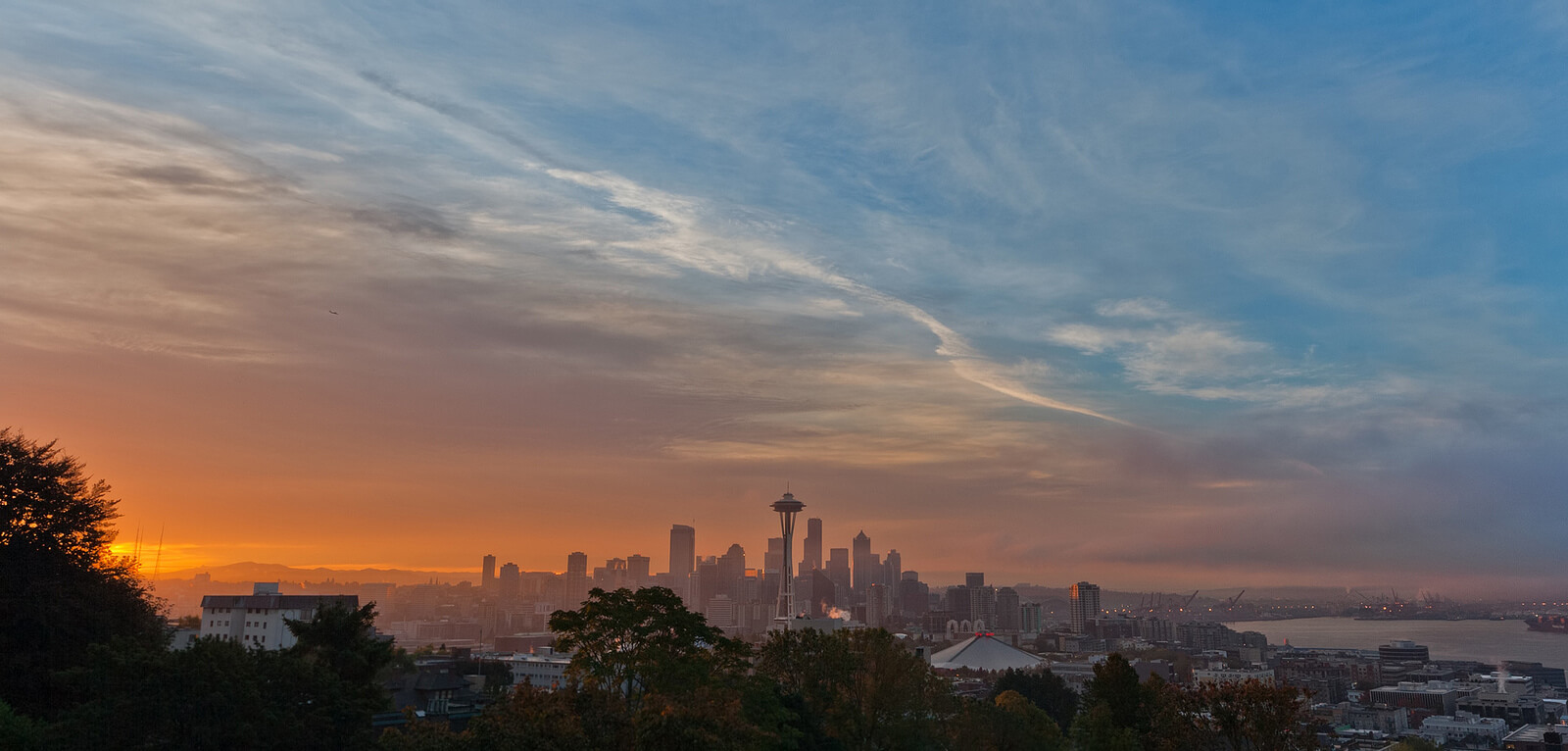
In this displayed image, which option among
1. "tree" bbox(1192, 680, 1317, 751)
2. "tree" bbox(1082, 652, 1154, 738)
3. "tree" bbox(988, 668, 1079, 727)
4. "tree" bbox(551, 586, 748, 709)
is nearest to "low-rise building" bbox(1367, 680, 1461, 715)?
"tree" bbox(988, 668, 1079, 727)

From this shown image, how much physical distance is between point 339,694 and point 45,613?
1474cm

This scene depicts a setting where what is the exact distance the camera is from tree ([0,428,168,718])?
96.8 feet

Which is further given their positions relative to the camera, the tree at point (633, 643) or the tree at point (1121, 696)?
the tree at point (1121, 696)

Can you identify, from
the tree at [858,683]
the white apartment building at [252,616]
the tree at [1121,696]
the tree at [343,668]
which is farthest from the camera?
the white apartment building at [252,616]

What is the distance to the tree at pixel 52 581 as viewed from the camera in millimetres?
29500

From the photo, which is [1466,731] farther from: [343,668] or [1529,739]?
[343,668]

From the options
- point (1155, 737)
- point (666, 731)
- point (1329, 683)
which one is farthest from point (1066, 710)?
point (1329, 683)

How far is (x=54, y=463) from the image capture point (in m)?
33.8

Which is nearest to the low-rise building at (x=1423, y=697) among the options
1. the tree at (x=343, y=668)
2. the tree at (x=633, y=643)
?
the tree at (x=633, y=643)

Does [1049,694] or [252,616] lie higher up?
[252,616]

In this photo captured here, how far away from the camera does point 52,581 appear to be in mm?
31172

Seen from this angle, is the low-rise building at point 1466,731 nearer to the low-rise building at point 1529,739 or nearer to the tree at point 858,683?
the low-rise building at point 1529,739

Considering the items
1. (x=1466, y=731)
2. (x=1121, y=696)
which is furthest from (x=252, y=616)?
(x=1466, y=731)

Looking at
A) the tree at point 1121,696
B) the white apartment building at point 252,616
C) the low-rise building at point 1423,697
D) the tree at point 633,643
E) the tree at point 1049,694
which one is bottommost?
the low-rise building at point 1423,697
